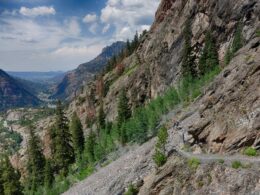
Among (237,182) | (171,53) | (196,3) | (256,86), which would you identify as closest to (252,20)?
(196,3)

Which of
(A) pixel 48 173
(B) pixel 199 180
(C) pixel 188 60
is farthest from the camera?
(C) pixel 188 60

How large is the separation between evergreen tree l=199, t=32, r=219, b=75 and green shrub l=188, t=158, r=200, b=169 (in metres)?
71.4

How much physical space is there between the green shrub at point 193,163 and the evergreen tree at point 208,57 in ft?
234

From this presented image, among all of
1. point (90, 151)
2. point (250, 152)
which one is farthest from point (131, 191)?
point (90, 151)

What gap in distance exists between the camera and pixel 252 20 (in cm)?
10262

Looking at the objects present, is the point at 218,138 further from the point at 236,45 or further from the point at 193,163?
the point at 236,45

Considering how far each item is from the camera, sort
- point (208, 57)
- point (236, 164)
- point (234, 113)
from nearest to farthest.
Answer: point (236, 164), point (234, 113), point (208, 57)

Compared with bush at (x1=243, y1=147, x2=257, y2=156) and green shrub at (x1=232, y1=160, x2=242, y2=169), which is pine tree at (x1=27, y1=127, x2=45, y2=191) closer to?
bush at (x1=243, y1=147, x2=257, y2=156)

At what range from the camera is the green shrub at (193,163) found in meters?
42.6

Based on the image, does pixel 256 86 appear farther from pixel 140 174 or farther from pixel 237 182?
pixel 140 174

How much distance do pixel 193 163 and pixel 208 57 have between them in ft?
252

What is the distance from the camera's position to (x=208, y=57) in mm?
114812

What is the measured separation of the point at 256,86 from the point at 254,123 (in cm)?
685

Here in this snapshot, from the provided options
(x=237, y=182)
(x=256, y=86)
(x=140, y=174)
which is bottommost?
(x=140, y=174)
